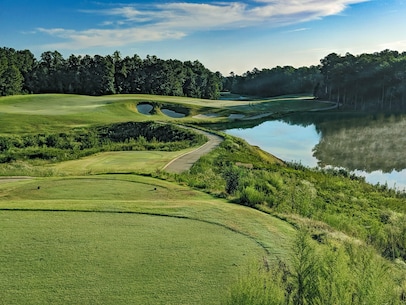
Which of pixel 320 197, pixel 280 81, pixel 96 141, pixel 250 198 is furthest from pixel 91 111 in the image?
pixel 280 81

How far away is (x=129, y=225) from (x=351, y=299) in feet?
23.8

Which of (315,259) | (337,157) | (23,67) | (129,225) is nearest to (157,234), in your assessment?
(129,225)

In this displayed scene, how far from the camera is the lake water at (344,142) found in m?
35.2

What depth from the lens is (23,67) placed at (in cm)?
10519

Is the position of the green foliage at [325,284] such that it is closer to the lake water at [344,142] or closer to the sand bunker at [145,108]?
the lake water at [344,142]

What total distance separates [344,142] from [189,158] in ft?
85.7

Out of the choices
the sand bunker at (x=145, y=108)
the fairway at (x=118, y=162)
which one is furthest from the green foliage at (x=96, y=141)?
the sand bunker at (x=145, y=108)

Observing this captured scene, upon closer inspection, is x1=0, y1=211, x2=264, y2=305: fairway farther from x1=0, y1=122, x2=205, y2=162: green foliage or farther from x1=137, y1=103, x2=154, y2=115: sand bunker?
x1=137, y1=103, x2=154, y2=115: sand bunker

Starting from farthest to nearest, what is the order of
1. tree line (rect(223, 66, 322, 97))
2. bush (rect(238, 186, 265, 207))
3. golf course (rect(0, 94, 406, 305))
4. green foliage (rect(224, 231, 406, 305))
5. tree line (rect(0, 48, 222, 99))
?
tree line (rect(223, 66, 322, 97)) < tree line (rect(0, 48, 222, 99)) < bush (rect(238, 186, 265, 207)) < golf course (rect(0, 94, 406, 305)) < green foliage (rect(224, 231, 406, 305))

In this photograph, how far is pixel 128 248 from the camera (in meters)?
9.95

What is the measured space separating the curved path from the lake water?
23.8 feet

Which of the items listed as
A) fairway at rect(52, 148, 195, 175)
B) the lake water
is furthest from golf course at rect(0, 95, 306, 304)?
the lake water

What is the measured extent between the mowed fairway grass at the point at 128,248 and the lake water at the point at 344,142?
20.1 m

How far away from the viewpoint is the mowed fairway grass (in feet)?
26.0
